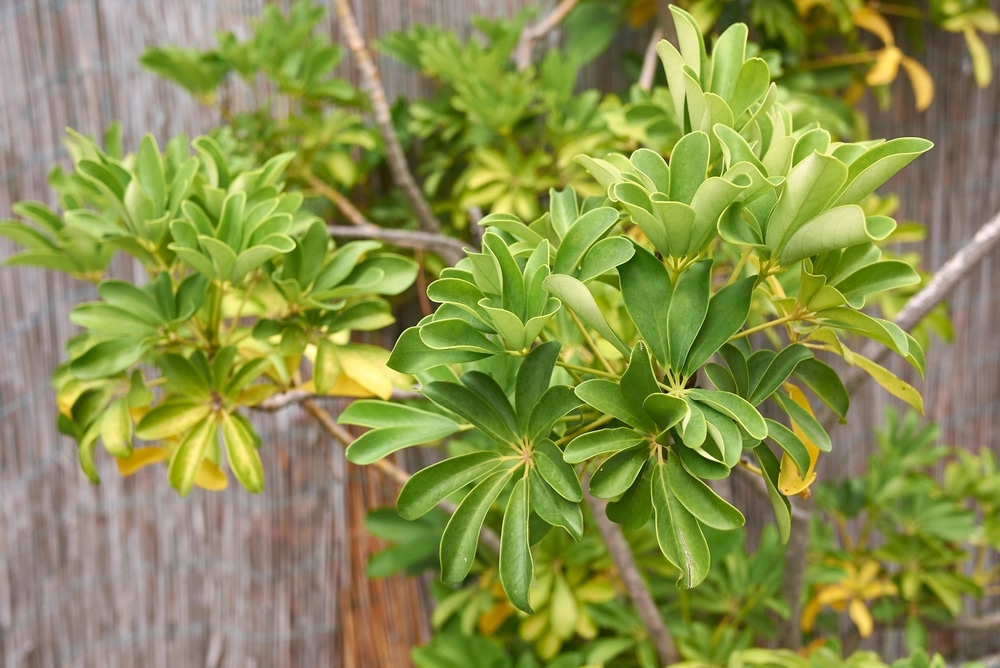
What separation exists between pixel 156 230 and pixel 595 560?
2.59ft

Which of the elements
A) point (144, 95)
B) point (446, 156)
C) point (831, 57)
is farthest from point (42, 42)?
point (831, 57)

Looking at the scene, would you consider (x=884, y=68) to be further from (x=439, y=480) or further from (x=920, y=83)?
(x=439, y=480)

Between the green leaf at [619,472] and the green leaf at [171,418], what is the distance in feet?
1.48

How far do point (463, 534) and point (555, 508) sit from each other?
0.23 ft

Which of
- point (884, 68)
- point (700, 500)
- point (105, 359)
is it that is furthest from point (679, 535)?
point (884, 68)

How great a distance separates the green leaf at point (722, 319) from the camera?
0.52 meters

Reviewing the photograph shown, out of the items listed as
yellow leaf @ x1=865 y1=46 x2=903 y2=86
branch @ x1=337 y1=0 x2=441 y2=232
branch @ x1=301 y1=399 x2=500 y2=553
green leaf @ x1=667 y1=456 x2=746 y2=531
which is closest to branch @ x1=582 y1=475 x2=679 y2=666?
branch @ x1=301 y1=399 x2=500 y2=553

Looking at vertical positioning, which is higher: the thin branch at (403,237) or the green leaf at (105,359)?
the thin branch at (403,237)

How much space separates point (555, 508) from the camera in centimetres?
52

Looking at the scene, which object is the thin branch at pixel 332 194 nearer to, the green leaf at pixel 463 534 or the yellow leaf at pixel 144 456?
the yellow leaf at pixel 144 456

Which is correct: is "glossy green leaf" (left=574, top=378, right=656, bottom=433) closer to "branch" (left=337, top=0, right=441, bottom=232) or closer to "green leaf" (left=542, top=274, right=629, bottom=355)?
"green leaf" (left=542, top=274, right=629, bottom=355)

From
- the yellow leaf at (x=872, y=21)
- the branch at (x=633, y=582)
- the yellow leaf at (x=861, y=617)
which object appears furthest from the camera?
the yellow leaf at (x=872, y=21)

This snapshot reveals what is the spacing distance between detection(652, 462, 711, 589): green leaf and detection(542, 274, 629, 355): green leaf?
0.11 metres

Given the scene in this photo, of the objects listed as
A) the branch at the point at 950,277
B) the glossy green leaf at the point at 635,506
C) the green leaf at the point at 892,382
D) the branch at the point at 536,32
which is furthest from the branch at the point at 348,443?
the branch at the point at 536,32
